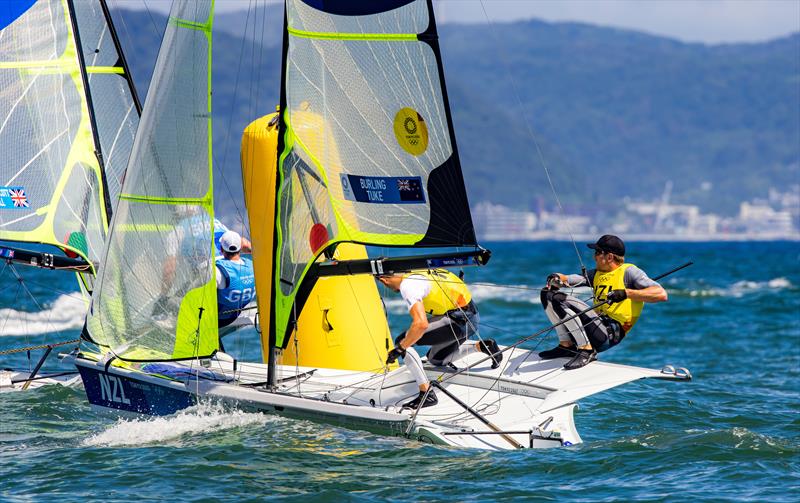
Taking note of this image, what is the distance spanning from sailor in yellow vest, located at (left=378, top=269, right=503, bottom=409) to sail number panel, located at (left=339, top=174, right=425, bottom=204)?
680mm

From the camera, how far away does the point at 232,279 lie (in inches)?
484

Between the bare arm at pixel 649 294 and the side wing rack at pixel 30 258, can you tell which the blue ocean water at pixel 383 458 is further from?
the side wing rack at pixel 30 258

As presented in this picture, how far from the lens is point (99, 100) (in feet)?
45.0

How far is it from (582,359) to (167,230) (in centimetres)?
406

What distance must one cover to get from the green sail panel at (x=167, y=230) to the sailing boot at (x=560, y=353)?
3224mm

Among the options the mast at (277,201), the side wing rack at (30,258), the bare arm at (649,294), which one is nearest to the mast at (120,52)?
the side wing rack at (30,258)

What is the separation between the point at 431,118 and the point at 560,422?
2.87 m

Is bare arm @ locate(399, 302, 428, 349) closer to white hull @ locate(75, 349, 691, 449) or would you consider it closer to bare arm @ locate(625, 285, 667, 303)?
white hull @ locate(75, 349, 691, 449)

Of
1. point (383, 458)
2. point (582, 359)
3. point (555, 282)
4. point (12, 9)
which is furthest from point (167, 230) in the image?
point (12, 9)

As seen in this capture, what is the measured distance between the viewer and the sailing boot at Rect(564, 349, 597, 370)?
1072 centimetres

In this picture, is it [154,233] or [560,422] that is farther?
[154,233]

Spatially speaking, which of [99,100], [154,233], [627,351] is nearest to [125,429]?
[154,233]

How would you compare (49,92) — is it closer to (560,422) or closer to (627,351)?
(560,422)

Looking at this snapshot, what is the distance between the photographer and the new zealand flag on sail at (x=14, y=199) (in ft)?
42.0
